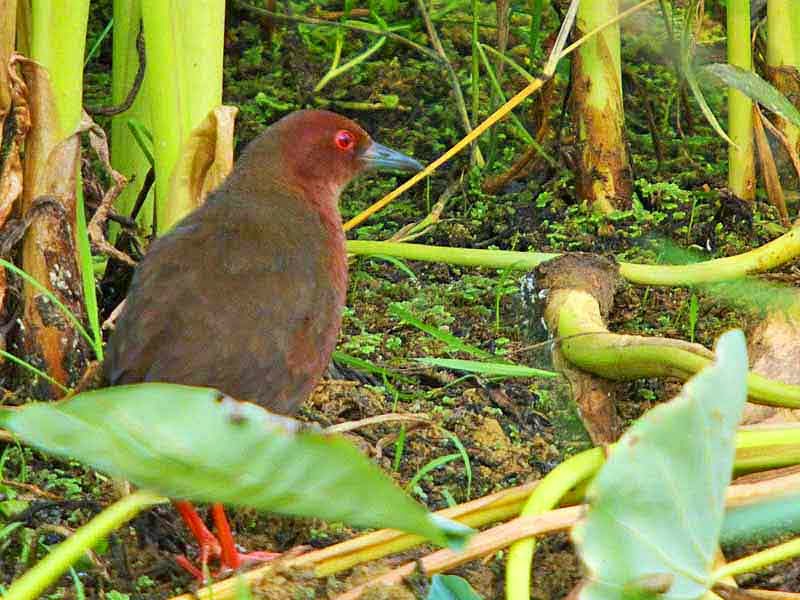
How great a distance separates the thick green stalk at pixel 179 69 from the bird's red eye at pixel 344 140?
487 mm

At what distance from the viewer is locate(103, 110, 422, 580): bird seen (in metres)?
2.81

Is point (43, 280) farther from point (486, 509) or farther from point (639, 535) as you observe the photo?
point (639, 535)

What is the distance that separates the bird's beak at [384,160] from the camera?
3982 millimetres

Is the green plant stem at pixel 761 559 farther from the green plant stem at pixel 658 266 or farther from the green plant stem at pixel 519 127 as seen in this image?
the green plant stem at pixel 519 127

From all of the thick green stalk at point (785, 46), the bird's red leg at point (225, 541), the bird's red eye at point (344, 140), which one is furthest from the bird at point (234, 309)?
the thick green stalk at point (785, 46)

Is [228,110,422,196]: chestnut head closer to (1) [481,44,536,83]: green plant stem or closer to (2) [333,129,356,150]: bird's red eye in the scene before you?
(2) [333,129,356,150]: bird's red eye

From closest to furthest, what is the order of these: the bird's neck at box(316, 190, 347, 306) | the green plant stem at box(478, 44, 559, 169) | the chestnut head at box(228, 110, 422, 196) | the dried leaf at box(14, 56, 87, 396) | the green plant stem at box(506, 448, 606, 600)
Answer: the green plant stem at box(506, 448, 606, 600) < the bird's neck at box(316, 190, 347, 306) < the dried leaf at box(14, 56, 87, 396) < the chestnut head at box(228, 110, 422, 196) < the green plant stem at box(478, 44, 559, 169)

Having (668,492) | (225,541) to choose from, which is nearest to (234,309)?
(225,541)

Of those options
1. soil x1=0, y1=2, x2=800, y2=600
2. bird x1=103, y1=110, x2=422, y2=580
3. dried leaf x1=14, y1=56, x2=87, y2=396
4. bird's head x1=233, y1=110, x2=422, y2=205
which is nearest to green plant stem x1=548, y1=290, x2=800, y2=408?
soil x1=0, y1=2, x2=800, y2=600

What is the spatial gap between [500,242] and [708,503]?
8.92 feet

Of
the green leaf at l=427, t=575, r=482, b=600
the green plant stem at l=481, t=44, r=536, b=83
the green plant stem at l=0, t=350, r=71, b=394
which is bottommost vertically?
the green plant stem at l=0, t=350, r=71, b=394

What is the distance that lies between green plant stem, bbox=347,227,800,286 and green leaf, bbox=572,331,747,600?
1.89 m

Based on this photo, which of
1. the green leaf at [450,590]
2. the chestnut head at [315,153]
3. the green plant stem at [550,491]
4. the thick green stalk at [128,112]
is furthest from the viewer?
the thick green stalk at [128,112]

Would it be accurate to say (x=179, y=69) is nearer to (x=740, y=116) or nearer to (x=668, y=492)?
(x=740, y=116)
